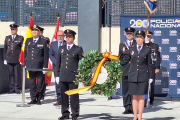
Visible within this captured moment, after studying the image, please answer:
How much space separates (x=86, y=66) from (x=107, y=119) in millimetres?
1226

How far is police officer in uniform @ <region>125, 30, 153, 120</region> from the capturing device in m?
9.26

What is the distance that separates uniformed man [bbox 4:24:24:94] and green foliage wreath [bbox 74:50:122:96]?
15.8 feet

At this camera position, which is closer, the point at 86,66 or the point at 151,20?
the point at 86,66

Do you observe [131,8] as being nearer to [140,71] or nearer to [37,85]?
[37,85]

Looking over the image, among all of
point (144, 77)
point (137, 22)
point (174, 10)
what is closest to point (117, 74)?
point (144, 77)

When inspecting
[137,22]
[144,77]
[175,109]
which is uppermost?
[137,22]

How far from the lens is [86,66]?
960cm

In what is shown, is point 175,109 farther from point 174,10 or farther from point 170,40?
point 174,10

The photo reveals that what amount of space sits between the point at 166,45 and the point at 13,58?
4493mm

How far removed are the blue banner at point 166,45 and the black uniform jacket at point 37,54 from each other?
6.85ft

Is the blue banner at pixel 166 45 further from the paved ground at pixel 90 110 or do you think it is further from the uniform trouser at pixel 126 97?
the uniform trouser at pixel 126 97

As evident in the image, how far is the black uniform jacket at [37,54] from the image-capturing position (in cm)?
1184

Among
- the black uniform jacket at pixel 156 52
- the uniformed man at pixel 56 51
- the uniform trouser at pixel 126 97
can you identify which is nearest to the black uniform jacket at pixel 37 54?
the uniformed man at pixel 56 51

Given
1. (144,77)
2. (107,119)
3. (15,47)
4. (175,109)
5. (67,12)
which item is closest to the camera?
(144,77)
